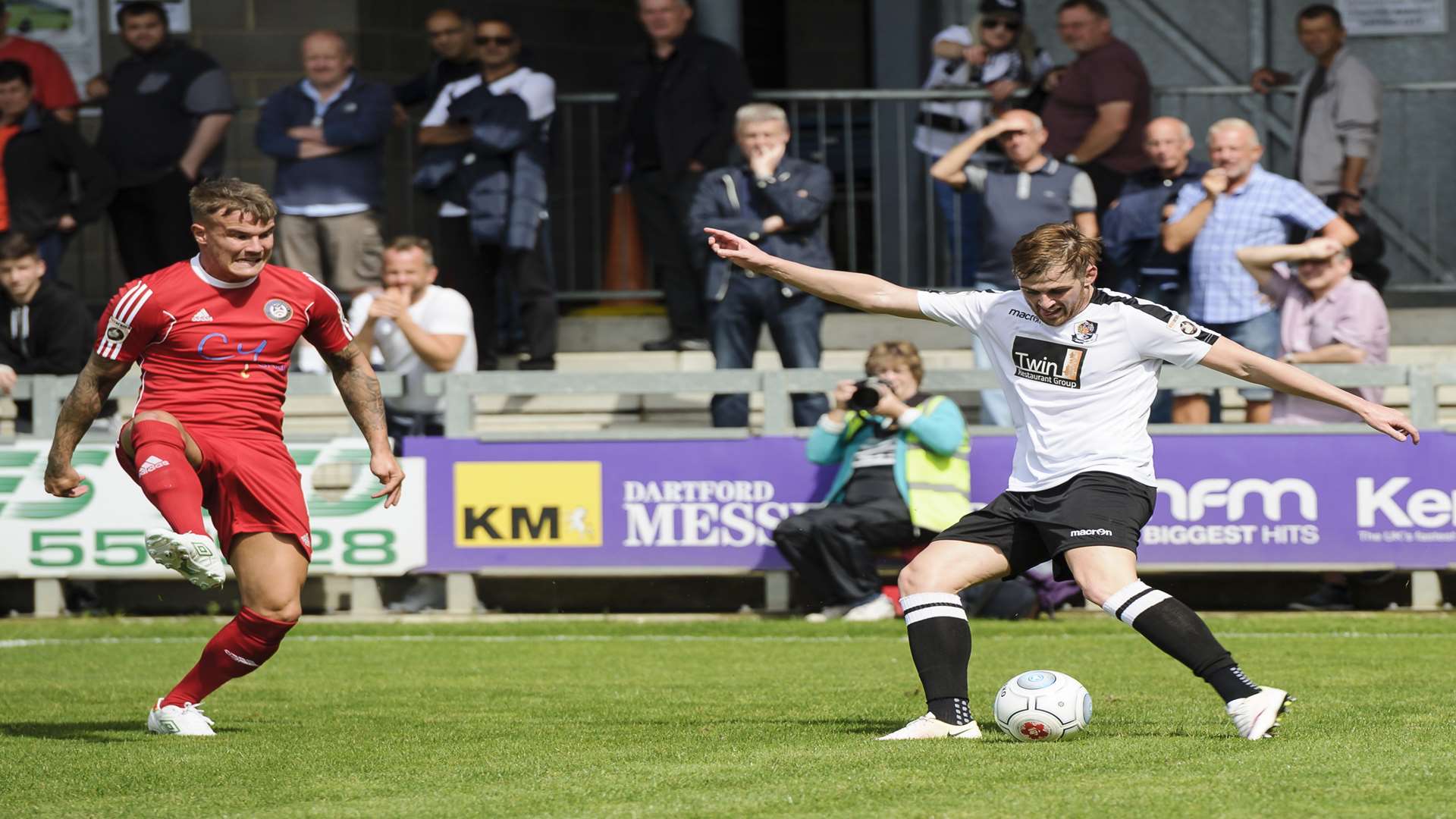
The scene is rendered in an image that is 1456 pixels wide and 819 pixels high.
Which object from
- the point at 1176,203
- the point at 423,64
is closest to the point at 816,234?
the point at 1176,203

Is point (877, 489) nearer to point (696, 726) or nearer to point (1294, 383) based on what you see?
point (696, 726)

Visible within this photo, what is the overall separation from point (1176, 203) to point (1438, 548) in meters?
2.49

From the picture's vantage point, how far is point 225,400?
7234 millimetres

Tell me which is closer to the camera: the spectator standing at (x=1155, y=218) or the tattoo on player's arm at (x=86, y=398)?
the tattoo on player's arm at (x=86, y=398)

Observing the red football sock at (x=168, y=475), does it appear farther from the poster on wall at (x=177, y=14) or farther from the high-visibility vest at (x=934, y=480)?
the poster on wall at (x=177, y=14)

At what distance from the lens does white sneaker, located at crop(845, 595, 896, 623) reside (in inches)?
444

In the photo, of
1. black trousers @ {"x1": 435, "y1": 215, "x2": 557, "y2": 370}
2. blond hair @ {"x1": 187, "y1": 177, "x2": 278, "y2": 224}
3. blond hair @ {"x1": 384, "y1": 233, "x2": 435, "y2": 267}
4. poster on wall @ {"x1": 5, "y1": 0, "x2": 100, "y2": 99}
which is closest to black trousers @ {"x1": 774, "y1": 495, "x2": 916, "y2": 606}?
black trousers @ {"x1": 435, "y1": 215, "x2": 557, "y2": 370}

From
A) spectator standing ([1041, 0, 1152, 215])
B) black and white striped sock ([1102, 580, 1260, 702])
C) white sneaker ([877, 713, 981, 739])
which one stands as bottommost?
white sneaker ([877, 713, 981, 739])

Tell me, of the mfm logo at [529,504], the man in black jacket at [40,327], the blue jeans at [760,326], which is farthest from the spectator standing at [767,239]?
the man in black jacket at [40,327]

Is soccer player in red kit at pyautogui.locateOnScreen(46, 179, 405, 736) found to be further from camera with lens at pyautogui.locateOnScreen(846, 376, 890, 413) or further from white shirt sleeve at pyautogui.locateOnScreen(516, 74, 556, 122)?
white shirt sleeve at pyautogui.locateOnScreen(516, 74, 556, 122)

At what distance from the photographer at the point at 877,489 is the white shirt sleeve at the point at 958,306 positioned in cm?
403

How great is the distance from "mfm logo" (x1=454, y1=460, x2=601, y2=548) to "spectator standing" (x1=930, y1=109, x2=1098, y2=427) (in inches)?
98.5

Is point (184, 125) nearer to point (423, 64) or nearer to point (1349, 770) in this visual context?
point (423, 64)

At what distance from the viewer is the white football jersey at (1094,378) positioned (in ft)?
22.2
